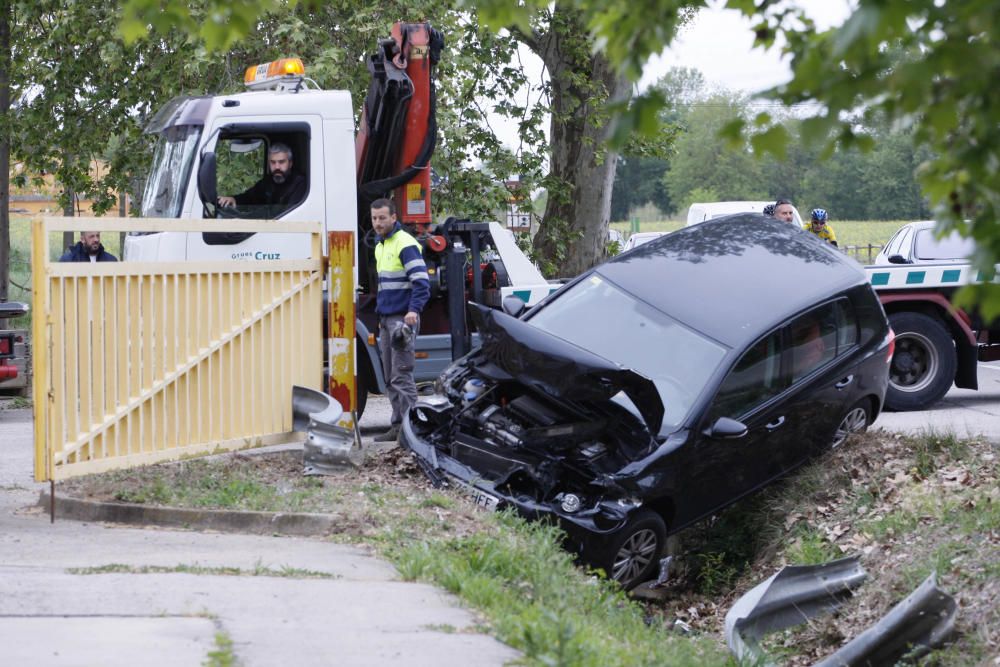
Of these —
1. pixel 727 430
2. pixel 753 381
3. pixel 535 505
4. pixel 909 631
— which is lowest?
pixel 909 631

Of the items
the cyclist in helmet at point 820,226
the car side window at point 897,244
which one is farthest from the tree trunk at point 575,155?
the cyclist in helmet at point 820,226

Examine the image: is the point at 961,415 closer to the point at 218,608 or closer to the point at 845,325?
the point at 845,325

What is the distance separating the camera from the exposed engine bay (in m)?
7.05

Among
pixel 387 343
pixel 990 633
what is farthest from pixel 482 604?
pixel 387 343

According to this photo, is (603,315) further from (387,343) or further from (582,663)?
(582,663)

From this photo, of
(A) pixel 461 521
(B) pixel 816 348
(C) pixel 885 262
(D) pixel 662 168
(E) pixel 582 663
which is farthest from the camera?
(D) pixel 662 168

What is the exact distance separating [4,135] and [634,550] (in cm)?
1408

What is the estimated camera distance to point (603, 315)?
26.4 feet

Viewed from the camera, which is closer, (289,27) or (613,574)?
(613,574)

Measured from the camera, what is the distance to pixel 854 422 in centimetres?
853

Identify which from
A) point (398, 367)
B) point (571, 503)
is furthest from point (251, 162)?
point (571, 503)

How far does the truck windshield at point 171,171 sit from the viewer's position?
1018 cm

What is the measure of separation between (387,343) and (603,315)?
2.30 metres

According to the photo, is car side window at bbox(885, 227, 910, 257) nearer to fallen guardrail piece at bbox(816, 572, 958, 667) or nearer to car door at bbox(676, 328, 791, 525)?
car door at bbox(676, 328, 791, 525)
